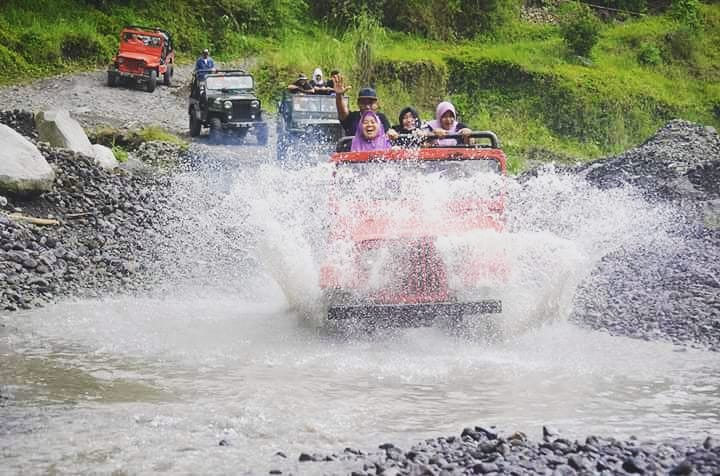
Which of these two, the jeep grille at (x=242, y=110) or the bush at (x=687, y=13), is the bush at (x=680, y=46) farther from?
the jeep grille at (x=242, y=110)

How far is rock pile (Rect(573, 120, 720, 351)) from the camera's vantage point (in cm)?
992

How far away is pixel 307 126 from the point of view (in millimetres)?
21016

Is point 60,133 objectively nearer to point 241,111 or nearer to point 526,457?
point 241,111

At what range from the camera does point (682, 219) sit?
14.4m

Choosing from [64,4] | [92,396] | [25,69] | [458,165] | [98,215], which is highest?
[64,4]

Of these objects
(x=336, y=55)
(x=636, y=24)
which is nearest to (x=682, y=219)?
(x=336, y=55)

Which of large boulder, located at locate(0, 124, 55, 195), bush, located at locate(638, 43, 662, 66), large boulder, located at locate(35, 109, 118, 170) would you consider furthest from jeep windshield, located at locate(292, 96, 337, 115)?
bush, located at locate(638, 43, 662, 66)

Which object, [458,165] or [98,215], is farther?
[98,215]

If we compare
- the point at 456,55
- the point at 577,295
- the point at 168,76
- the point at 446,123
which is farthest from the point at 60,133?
the point at 456,55

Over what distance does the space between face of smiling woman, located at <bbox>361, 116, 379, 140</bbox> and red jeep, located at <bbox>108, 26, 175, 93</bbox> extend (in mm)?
21063

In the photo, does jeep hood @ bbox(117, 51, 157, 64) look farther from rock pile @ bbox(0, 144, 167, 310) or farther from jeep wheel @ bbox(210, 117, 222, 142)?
rock pile @ bbox(0, 144, 167, 310)

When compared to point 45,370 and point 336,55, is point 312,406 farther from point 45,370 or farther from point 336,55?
point 336,55

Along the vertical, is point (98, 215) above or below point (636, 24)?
below

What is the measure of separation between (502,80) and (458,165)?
2618cm
